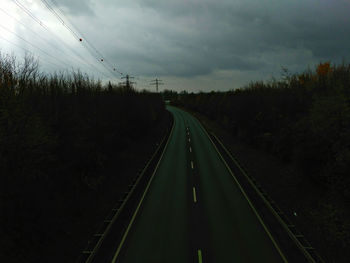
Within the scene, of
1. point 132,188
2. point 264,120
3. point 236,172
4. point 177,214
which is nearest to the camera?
point 177,214

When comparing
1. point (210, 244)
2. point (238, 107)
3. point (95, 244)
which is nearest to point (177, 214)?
point (210, 244)

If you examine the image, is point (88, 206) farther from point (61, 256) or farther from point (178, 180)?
point (178, 180)

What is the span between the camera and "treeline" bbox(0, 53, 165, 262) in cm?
1008

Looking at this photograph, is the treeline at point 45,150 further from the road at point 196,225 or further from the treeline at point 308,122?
the treeline at point 308,122

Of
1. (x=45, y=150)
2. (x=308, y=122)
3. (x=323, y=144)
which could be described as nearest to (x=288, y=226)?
(x=323, y=144)

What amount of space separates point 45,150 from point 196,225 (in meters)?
9.67

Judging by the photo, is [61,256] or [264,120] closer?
[61,256]

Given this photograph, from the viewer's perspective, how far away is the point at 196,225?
13.4 metres

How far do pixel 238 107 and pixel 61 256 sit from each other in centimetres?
3502

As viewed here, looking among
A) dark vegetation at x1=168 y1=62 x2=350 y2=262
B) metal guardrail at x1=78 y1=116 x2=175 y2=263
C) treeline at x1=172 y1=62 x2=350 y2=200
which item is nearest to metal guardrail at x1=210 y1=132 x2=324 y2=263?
dark vegetation at x1=168 y1=62 x2=350 y2=262

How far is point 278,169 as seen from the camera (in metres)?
23.4

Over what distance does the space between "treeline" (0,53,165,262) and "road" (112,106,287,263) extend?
14.2 ft

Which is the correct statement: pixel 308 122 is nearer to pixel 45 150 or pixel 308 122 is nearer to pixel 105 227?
pixel 105 227

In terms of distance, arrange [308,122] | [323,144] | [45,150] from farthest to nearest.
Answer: [308,122] → [323,144] → [45,150]
